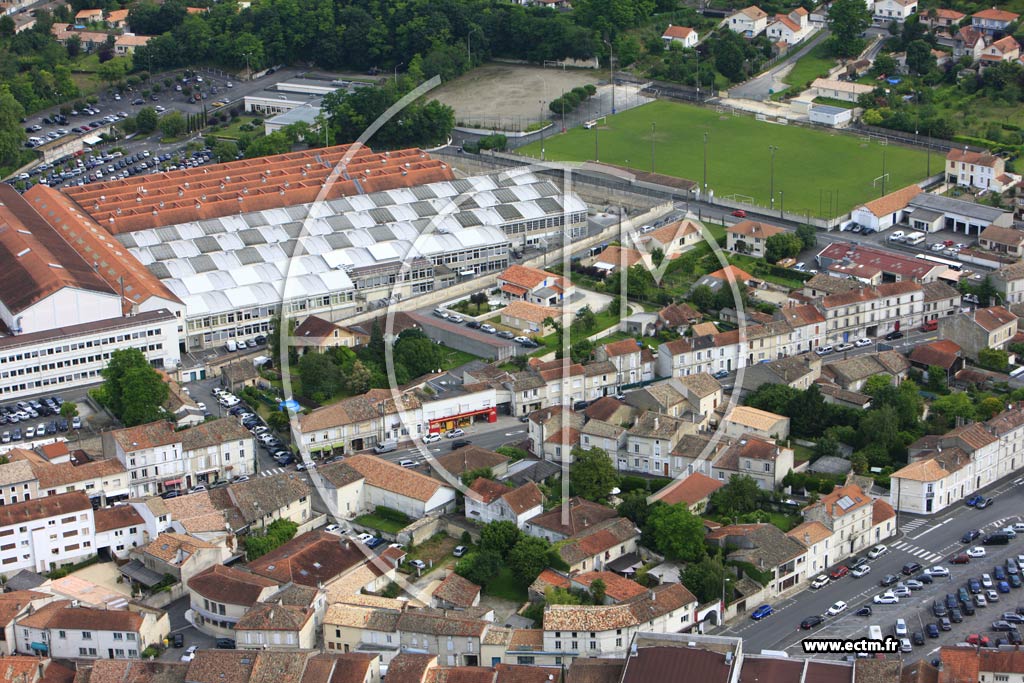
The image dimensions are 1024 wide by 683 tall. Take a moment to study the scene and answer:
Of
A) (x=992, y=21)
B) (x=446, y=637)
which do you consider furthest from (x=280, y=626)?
(x=992, y=21)

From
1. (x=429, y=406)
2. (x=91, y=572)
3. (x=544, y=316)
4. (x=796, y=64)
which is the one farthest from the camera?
(x=796, y=64)

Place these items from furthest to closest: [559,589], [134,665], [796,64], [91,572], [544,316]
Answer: [796,64]
[544,316]
[91,572]
[559,589]
[134,665]

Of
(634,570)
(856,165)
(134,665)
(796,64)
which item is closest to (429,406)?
(634,570)

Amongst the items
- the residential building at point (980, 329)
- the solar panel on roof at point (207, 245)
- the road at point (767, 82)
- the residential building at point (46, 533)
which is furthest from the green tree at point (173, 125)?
the residential building at point (980, 329)

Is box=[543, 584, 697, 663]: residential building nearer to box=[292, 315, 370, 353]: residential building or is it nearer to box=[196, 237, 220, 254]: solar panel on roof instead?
box=[292, 315, 370, 353]: residential building

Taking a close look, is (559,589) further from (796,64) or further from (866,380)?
(796,64)

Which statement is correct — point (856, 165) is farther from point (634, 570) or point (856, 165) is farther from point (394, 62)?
point (634, 570)

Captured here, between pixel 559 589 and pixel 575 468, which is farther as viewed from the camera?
pixel 575 468

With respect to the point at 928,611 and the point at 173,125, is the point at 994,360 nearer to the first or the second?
the point at 928,611
